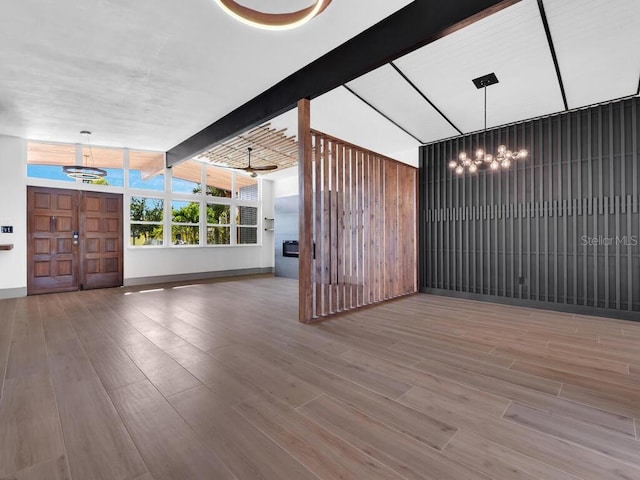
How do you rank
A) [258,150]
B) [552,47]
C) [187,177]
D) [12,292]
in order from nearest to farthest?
[552,47], [12,292], [258,150], [187,177]

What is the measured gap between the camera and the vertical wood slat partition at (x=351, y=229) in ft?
13.8

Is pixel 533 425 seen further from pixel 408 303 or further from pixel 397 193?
pixel 397 193

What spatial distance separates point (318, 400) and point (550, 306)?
4.89 meters

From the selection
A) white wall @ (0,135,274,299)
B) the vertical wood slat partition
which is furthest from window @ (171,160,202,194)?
the vertical wood slat partition

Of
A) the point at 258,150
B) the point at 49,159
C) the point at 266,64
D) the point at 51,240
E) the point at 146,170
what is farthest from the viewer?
the point at 146,170

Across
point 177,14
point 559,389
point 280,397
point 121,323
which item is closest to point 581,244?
point 559,389

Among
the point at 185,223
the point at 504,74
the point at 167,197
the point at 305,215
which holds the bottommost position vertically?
the point at 305,215

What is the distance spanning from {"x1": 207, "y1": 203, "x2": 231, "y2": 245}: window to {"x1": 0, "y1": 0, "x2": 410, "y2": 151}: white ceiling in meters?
3.75

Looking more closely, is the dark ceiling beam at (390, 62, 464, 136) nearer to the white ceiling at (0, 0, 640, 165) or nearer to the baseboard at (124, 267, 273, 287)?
the white ceiling at (0, 0, 640, 165)

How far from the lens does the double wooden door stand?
6.28 meters

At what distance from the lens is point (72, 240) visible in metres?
6.70

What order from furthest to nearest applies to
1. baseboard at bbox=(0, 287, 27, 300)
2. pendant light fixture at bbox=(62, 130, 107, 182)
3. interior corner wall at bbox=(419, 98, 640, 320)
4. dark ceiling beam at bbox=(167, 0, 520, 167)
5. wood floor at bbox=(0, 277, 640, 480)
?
baseboard at bbox=(0, 287, 27, 300)
pendant light fixture at bbox=(62, 130, 107, 182)
interior corner wall at bbox=(419, 98, 640, 320)
dark ceiling beam at bbox=(167, 0, 520, 167)
wood floor at bbox=(0, 277, 640, 480)

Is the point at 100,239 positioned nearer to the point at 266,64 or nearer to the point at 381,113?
the point at 266,64

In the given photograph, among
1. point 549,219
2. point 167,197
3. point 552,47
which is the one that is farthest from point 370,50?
point 167,197
